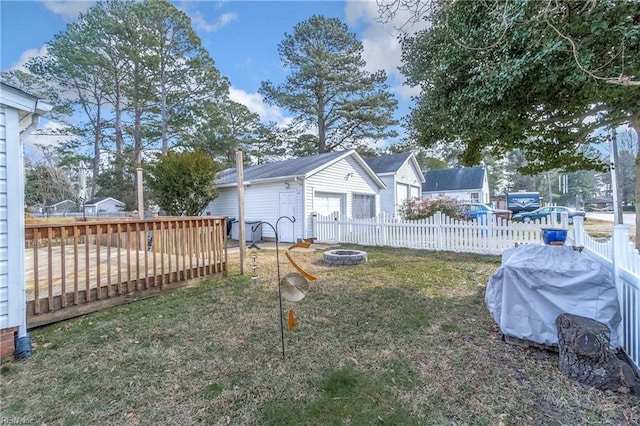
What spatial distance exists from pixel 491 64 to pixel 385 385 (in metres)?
3.97

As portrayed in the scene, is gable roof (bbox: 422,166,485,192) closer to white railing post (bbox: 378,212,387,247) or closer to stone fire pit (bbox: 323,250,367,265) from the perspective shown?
white railing post (bbox: 378,212,387,247)

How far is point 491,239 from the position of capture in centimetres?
801

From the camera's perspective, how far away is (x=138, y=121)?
68.4 ft

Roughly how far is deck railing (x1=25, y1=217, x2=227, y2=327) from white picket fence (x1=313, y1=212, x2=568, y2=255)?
5.39 metres

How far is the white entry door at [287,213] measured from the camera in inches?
451

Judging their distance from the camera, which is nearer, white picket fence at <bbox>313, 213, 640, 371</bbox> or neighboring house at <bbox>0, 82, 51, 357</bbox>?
white picket fence at <bbox>313, 213, 640, 371</bbox>

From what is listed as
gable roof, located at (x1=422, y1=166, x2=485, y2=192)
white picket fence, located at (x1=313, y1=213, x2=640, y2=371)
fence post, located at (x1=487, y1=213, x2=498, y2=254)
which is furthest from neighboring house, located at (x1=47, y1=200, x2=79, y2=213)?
gable roof, located at (x1=422, y1=166, x2=485, y2=192)

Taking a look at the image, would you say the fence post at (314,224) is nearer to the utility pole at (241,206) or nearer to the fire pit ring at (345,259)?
the fire pit ring at (345,259)

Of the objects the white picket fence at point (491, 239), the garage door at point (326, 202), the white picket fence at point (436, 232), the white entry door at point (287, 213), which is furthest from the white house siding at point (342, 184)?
the white picket fence at point (436, 232)

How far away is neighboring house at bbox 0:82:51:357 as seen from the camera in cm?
280

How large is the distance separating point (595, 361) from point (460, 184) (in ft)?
96.3

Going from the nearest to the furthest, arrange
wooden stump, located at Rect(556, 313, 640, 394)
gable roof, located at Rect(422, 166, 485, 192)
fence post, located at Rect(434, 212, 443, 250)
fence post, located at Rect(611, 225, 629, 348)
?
wooden stump, located at Rect(556, 313, 640, 394) → fence post, located at Rect(611, 225, 629, 348) → fence post, located at Rect(434, 212, 443, 250) → gable roof, located at Rect(422, 166, 485, 192)

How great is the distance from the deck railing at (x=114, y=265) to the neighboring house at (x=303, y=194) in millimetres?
5598

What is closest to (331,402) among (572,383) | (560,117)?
(572,383)
